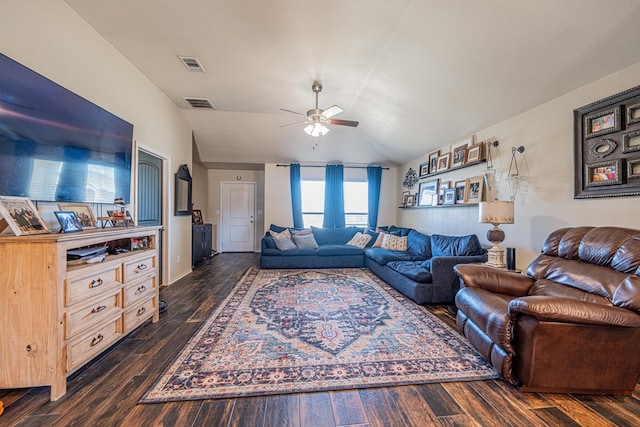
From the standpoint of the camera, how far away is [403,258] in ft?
14.2

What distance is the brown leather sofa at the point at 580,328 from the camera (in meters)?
1.52

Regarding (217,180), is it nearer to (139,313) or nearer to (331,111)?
(331,111)

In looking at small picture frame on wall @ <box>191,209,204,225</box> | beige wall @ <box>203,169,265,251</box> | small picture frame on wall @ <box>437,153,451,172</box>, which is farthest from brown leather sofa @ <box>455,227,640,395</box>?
beige wall @ <box>203,169,265,251</box>

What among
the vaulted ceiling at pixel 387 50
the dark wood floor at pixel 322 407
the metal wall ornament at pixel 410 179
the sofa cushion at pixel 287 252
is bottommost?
the dark wood floor at pixel 322 407

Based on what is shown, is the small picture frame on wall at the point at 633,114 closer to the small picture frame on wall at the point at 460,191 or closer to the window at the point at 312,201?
the small picture frame on wall at the point at 460,191

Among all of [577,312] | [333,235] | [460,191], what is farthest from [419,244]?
[577,312]

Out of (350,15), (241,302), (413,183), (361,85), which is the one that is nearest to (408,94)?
(361,85)

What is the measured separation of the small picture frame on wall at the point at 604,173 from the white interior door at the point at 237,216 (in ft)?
21.4

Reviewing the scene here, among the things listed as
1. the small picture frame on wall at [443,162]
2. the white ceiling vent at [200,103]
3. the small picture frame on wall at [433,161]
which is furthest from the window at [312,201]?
the small picture frame on wall at [443,162]

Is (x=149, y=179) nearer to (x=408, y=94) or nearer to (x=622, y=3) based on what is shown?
(x=408, y=94)

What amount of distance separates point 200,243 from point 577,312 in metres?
5.91

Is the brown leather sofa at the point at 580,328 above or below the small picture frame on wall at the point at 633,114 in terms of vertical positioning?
below

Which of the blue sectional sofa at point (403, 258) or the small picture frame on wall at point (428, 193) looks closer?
the blue sectional sofa at point (403, 258)

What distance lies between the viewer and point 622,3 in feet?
5.69
